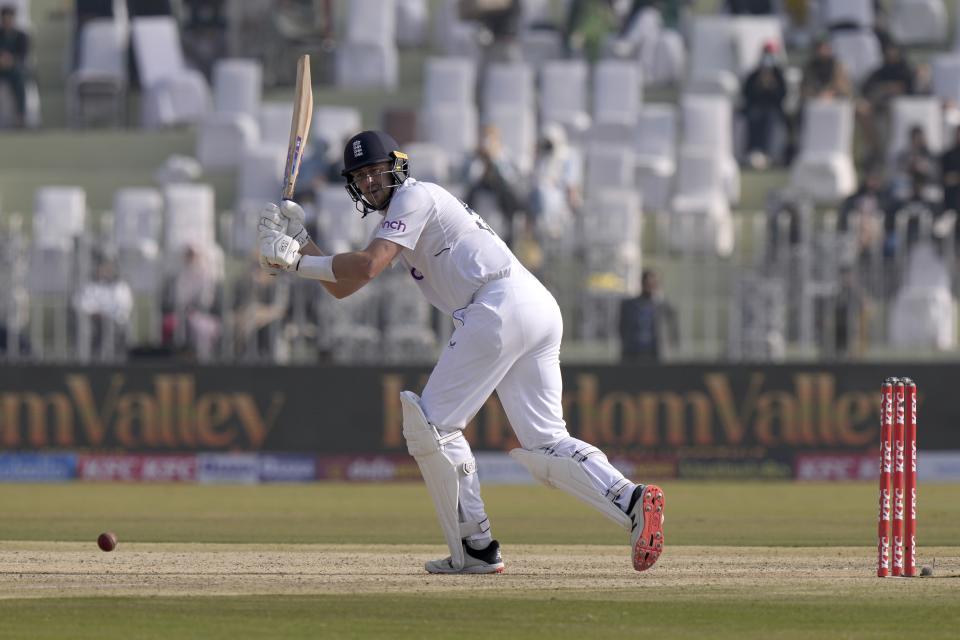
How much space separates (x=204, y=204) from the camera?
18.5 meters

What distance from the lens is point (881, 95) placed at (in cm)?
1978

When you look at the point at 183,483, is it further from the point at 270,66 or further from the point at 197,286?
the point at 270,66

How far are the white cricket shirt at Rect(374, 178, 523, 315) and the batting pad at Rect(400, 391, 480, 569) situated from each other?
1.65 ft

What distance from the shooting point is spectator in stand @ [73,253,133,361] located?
17172 mm

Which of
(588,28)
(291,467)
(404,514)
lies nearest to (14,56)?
(588,28)

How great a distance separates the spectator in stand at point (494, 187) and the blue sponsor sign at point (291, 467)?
2595 millimetres

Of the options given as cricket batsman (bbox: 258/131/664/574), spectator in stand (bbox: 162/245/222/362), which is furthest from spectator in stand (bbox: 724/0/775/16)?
→ cricket batsman (bbox: 258/131/664/574)

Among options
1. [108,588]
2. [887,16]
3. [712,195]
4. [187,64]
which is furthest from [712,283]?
[108,588]

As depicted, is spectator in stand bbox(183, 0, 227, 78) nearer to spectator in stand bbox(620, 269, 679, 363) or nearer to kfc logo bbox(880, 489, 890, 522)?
spectator in stand bbox(620, 269, 679, 363)

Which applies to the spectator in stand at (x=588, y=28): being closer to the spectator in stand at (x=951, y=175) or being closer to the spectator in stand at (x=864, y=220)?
the spectator in stand at (x=864, y=220)

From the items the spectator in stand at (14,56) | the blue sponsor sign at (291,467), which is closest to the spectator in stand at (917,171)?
the blue sponsor sign at (291,467)

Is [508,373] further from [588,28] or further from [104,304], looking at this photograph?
[588,28]

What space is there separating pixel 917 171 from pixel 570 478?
1065 cm

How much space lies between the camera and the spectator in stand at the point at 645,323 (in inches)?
651
